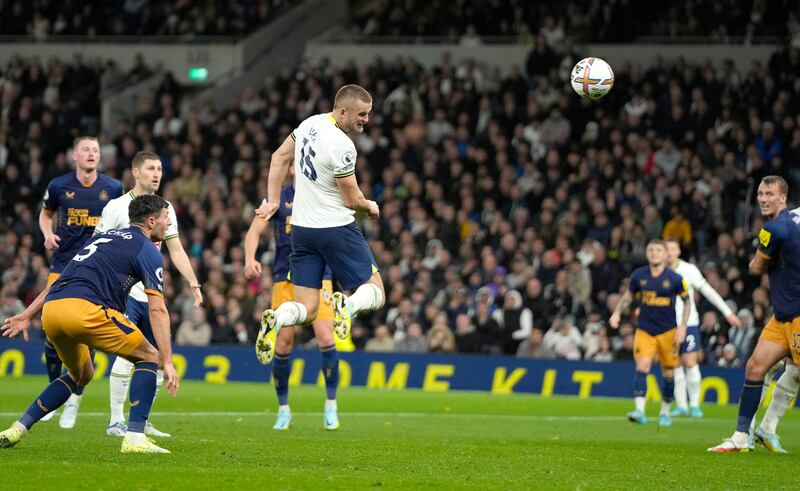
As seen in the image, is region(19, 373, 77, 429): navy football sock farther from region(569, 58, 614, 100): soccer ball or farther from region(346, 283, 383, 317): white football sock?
region(569, 58, 614, 100): soccer ball

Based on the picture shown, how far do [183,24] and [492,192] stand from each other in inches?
479

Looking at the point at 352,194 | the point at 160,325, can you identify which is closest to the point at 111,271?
the point at 160,325

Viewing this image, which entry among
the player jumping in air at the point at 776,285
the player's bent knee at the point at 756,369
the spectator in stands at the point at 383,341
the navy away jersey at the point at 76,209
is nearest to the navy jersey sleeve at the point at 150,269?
the navy away jersey at the point at 76,209

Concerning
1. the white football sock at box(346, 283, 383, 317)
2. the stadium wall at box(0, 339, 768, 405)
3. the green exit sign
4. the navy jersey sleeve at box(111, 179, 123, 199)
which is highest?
the green exit sign

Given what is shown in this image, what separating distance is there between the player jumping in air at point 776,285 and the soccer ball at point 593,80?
2.79 m

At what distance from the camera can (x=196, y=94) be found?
3262 centimetres

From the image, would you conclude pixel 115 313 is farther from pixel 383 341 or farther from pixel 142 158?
pixel 383 341

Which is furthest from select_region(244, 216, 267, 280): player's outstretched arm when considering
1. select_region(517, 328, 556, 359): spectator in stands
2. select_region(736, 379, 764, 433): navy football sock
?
select_region(517, 328, 556, 359): spectator in stands

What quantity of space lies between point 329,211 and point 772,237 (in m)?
3.98

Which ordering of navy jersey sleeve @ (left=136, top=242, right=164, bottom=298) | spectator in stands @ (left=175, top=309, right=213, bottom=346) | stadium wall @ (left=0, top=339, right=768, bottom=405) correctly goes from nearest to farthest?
1. navy jersey sleeve @ (left=136, top=242, right=164, bottom=298)
2. stadium wall @ (left=0, top=339, right=768, bottom=405)
3. spectator in stands @ (left=175, top=309, right=213, bottom=346)

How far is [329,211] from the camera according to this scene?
1082cm

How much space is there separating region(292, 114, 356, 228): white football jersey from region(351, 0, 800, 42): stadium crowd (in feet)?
60.1

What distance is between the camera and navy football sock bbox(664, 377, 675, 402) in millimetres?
16031

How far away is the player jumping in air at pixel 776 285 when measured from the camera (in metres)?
11.0
